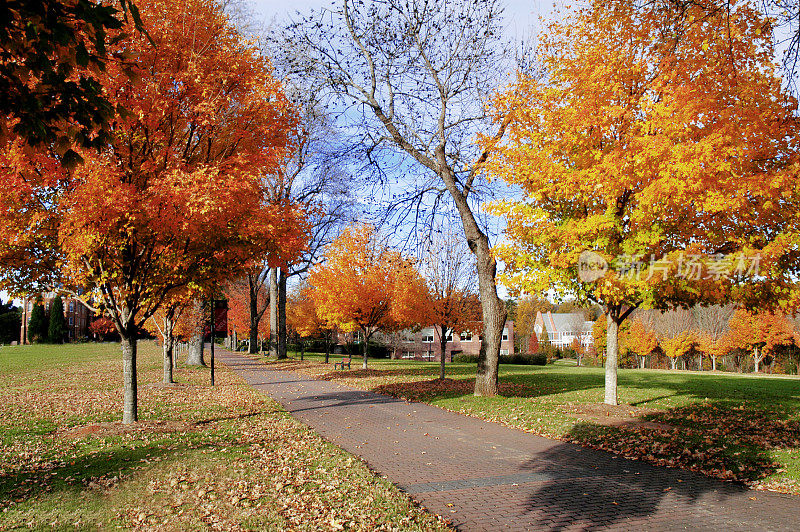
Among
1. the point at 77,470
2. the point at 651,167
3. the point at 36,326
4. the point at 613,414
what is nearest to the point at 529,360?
the point at 613,414

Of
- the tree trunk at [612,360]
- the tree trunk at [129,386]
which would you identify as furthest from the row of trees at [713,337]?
the tree trunk at [129,386]

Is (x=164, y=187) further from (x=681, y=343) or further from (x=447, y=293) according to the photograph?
(x=681, y=343)

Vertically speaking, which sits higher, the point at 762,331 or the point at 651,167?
the point at 651,167

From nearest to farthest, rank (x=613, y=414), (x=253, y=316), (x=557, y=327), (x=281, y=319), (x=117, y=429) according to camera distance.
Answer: (x=117, y=429) < (x=613, y=414) < (x=281, y=319) < (x=253, y=316) < (x=557, y=327)

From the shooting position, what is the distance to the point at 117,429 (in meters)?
9.44

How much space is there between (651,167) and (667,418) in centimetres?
570

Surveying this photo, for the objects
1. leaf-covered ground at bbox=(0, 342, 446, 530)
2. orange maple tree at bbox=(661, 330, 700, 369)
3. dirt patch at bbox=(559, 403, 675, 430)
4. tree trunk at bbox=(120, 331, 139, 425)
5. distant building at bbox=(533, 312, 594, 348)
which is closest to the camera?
leaf-covered ground at bbox=(0, 342, 446, 530)

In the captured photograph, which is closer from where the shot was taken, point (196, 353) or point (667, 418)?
point (667, 418)

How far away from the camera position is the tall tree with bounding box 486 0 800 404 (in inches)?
368

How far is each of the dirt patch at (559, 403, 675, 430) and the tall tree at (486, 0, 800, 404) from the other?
2559 mm

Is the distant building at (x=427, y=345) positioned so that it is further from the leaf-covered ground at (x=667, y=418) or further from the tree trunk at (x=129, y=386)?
the tree trunk at (x=129, y=386)

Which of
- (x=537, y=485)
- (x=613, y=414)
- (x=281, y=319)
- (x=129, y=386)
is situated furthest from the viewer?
(x=281, y=319)

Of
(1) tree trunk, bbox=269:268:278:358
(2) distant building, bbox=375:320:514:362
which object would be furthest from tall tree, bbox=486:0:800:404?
(2) distant building, bbox=375:320:514:362

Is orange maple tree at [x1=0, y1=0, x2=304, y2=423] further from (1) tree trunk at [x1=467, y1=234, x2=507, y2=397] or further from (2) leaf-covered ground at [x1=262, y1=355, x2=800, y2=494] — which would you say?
(2) leaf-covered ground at [x1=262, y1=355, x2=800, y2=494]
